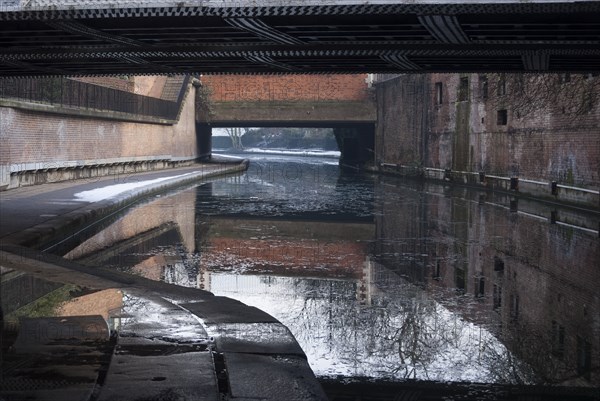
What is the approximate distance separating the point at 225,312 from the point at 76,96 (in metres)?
23.9

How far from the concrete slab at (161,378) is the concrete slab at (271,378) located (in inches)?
6.2

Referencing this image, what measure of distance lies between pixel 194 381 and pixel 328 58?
7.49 metres

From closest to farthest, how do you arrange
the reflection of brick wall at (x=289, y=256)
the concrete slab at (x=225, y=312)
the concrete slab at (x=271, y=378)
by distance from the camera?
the concrete slab at (x=271, y=378)
the concrete slab at (x=225, y=312)
the reflection of brick wall at (x=289, y=256)

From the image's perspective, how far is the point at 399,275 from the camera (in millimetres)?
10781

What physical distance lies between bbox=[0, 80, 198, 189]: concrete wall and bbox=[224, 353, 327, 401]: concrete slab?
18676 mm

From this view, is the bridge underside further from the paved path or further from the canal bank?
the canal bank

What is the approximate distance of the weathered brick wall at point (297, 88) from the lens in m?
47.8

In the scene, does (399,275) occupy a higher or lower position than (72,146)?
lower

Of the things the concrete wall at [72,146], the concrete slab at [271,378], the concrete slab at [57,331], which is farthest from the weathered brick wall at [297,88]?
the concrete slab at [271,378]

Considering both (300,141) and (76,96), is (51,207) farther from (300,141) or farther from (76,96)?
(300,141)

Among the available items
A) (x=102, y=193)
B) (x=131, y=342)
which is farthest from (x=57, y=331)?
(x=102, y=193)

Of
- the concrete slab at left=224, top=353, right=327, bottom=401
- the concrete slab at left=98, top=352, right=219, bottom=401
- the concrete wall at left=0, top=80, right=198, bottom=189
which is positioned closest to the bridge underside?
the concrete slab at left=224, top=353, right=327, bottom=401

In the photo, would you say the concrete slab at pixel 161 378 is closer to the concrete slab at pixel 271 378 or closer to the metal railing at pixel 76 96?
the concrete slab at pixel 271 378

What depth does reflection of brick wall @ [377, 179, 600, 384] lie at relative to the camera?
7.39 m
